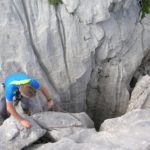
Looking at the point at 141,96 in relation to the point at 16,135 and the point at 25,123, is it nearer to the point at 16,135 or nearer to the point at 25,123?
the point at 25,123

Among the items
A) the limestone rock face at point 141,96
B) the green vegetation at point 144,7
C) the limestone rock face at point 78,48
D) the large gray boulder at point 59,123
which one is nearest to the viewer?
the large gray boulder at point 59,123

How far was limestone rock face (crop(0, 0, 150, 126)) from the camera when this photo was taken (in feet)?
32.3

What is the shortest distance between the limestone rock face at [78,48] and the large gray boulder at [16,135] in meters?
1.82

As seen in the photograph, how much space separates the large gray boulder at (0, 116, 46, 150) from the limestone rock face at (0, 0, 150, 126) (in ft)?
5.98

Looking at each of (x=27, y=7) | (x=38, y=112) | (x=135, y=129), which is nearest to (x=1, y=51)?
(x=27, y=7)

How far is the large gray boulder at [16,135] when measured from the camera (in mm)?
8109

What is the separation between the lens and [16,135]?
820cm

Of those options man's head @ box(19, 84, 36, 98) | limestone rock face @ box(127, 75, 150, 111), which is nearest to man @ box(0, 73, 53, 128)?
man's head @ box(19, 84, 36, 98)

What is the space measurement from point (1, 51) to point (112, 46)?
378 cm

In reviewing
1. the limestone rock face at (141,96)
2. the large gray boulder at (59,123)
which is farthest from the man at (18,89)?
the limestone rock face at (141,96)

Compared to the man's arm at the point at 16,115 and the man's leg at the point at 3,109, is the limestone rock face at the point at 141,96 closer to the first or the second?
the man's arm at the point at 16,115

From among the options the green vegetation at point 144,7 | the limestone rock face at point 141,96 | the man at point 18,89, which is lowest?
the limestone rock face at point 141,96

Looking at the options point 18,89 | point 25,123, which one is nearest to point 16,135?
point 25,123

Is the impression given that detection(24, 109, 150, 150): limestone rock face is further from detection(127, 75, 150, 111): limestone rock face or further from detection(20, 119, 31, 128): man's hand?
detection(127, 75, 150, 111): limestone rock face
